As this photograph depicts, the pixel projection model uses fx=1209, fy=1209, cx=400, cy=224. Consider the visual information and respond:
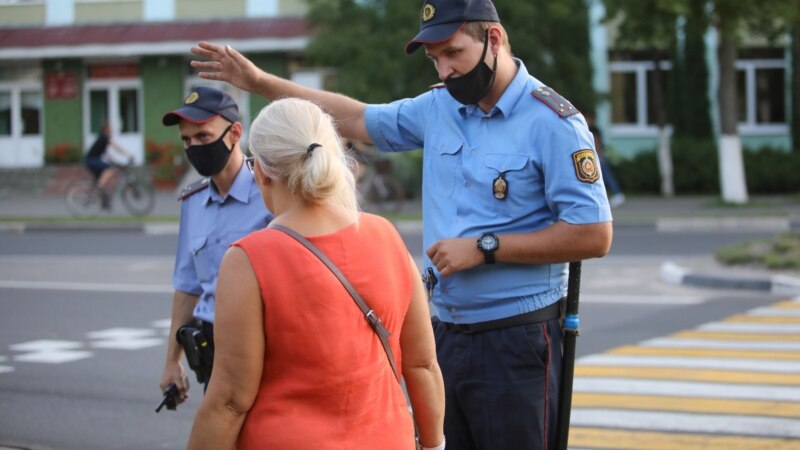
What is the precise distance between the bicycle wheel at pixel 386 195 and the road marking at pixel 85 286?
388 inches

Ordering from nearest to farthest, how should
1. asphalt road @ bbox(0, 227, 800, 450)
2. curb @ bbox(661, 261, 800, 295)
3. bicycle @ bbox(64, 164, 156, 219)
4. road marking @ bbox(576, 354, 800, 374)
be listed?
asphalt road @ bbox(0, 227, 800, 450) → road marking @ bbox(576, 354, 800, 374) → curb @ bbox(661, 261, 800, 295) → bicycle @ bbox(64, 164, 156, 219)

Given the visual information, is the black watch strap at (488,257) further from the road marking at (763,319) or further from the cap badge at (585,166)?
the road marking at (763,319)

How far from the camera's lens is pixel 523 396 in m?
3.73

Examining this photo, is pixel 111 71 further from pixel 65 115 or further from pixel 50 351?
pixel 50 351

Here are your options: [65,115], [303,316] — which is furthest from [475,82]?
[65,115]

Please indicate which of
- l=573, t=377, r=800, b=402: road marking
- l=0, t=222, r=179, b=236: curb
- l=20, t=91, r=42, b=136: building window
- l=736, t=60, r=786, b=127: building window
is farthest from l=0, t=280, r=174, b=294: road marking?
l=20, t=91, r=42, b=136: building window

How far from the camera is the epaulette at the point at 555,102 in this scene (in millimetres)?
3719

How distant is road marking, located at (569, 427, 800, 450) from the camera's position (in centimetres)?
641

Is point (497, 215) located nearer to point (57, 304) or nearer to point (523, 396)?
point (523, 396)

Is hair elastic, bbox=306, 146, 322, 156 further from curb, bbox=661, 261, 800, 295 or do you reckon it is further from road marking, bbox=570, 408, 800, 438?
curb, bbox=661, 261, 800, 295

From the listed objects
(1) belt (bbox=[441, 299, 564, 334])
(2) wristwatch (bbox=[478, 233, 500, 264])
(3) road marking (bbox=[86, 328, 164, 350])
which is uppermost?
(2) wristwatch (bbox=[478, 233, 500, 264])

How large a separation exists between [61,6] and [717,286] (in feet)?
97.3

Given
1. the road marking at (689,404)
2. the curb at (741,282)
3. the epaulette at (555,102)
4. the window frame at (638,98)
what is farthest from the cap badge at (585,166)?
the window frame at (638,98)

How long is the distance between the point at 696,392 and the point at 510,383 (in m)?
4.48
